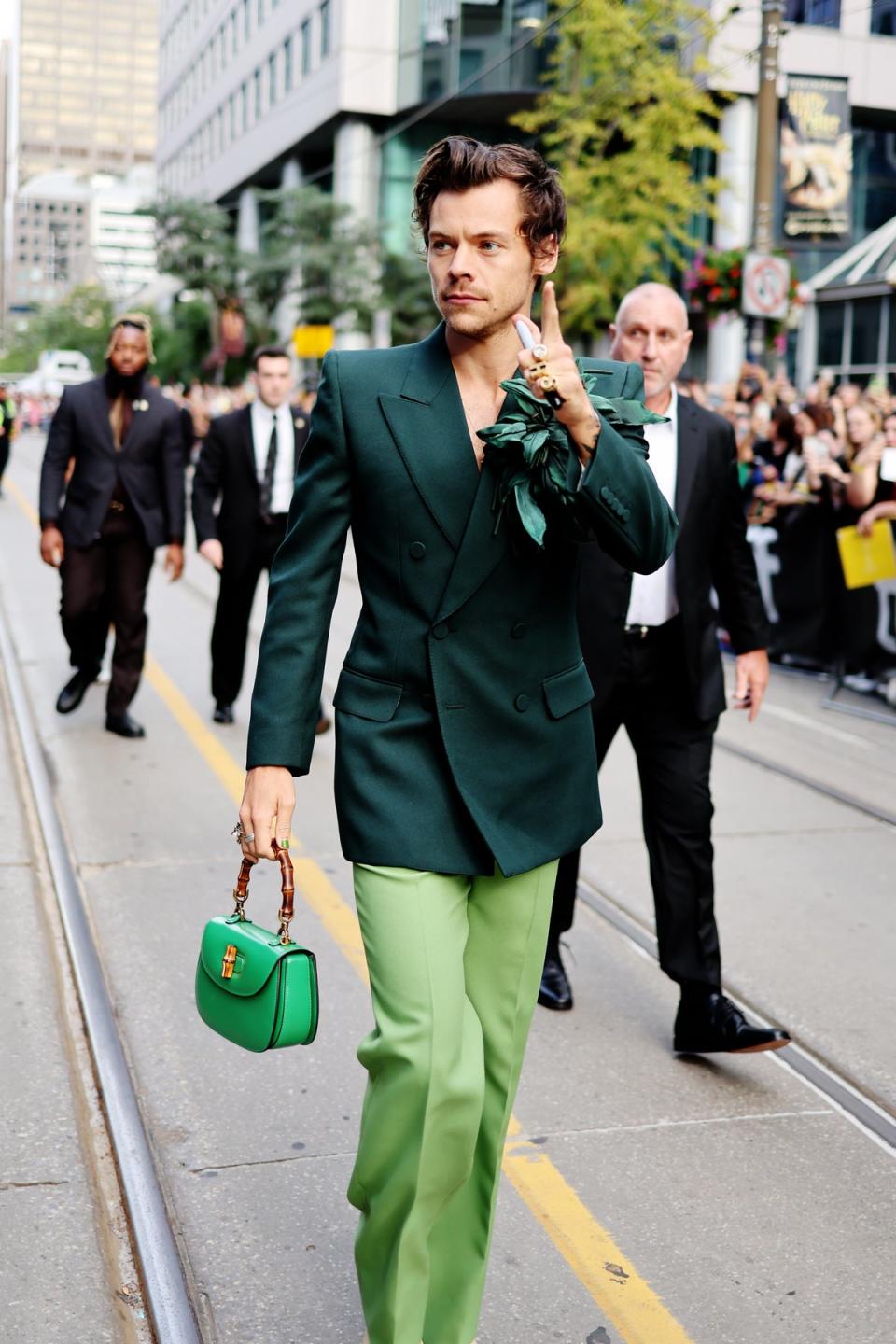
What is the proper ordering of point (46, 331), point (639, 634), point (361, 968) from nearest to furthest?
point (639, 634) → point (361, 968) → point (46, 331)

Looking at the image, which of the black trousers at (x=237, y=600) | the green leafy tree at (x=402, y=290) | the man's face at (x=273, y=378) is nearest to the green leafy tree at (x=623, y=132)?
the green leafy tree at (x=402, y=290)

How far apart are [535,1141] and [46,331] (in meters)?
99.6

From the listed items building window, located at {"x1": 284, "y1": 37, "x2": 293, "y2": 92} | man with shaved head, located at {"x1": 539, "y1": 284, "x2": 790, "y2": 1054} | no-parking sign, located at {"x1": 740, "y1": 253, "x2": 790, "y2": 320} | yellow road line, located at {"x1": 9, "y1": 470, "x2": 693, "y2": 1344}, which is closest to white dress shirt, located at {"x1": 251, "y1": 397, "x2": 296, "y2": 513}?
man with shaved head, located at {"x1": 539, "y1": 284, "x2": 790, "y2": 1054}

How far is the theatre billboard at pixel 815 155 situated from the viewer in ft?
61.4

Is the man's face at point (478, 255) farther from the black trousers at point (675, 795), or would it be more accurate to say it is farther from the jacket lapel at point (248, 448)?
the jacket lapel at point (248, 448)

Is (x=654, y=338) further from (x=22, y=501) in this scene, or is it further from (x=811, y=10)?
(x=811, y=10)

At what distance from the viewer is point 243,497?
8.69 metres

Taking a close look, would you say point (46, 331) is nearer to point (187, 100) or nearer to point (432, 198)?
point (187, 100)

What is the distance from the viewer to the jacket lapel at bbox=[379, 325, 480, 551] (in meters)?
2.62

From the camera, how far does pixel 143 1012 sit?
4617 mm

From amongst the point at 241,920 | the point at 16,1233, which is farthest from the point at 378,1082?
the point at 16,1233

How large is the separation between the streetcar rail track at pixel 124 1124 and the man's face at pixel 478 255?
71.9 inches

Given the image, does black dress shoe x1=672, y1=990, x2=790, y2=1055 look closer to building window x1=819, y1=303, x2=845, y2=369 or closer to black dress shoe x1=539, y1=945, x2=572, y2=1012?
black dress shoe x1=539, y1=945, x2=572, y2=1012

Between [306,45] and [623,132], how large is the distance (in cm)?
2260
